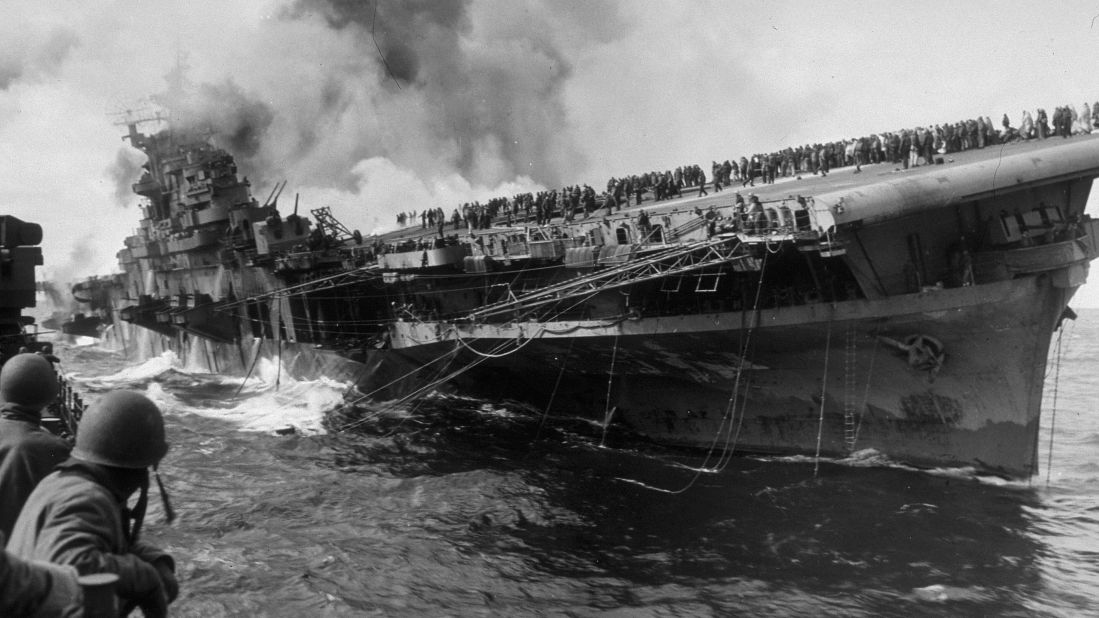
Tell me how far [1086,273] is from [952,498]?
4222 mm

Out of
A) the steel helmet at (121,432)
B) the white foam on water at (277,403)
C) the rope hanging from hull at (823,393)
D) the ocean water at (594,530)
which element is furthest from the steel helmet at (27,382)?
the white foam on water at (277,403)

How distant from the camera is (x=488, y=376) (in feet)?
60.6

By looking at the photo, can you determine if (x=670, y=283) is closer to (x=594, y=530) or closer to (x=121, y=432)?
(x=594, y=530)

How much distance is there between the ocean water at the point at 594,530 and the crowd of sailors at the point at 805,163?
6.87 meters

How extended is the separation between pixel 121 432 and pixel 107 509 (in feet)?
0.94

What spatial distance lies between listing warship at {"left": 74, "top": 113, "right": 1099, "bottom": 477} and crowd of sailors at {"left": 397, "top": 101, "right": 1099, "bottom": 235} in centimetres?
88

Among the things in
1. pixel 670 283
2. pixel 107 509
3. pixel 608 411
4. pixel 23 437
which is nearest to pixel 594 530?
pixel 670 283

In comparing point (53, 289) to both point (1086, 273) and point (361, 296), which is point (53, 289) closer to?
point (361, 296)

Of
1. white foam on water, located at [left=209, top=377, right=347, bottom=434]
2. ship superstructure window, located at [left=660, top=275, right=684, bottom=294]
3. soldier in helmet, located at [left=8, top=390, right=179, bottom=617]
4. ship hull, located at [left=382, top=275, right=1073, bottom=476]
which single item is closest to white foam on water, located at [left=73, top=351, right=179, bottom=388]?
white foam on water, located at [left=209, top=377, right=347, bottom=434]

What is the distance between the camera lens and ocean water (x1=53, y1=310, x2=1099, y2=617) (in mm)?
9398

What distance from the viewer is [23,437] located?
12.6 feet

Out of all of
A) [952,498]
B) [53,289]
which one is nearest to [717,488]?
[952,498]

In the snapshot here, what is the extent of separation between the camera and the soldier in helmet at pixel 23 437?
3695 millimetres

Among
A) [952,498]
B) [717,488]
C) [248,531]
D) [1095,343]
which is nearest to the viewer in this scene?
[248,531]
